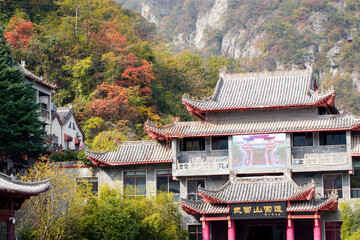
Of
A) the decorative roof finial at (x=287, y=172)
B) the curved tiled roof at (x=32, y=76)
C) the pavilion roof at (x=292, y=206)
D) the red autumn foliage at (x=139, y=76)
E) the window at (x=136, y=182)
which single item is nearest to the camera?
the pavilion roof at (x=292, y=206)

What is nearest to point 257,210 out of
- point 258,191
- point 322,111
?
point 258,191

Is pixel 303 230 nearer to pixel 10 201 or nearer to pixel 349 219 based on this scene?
pixel 349 219

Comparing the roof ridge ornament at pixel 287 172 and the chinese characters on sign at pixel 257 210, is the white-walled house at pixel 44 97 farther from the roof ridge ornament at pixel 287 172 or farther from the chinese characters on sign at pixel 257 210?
the roof ridge ornament at pixel 287 172

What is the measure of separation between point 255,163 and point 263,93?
491 cm

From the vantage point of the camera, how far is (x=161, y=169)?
3872cm

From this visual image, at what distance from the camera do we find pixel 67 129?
50656mm

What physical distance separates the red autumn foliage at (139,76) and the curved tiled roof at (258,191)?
70.2 feet

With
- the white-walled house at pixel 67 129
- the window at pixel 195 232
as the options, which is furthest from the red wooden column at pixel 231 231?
the white-walled house at pixel 67 129

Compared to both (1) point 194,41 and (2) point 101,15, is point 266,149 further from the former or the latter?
(1) point 194,41

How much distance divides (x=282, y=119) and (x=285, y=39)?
68974 mm

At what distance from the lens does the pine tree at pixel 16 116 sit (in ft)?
114

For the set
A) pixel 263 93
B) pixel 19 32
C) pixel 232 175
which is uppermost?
pixel 19 32

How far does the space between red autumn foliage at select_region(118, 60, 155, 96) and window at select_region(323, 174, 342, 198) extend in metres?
22.3

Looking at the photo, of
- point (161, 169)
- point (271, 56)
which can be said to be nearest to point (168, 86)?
point (161, 169)
